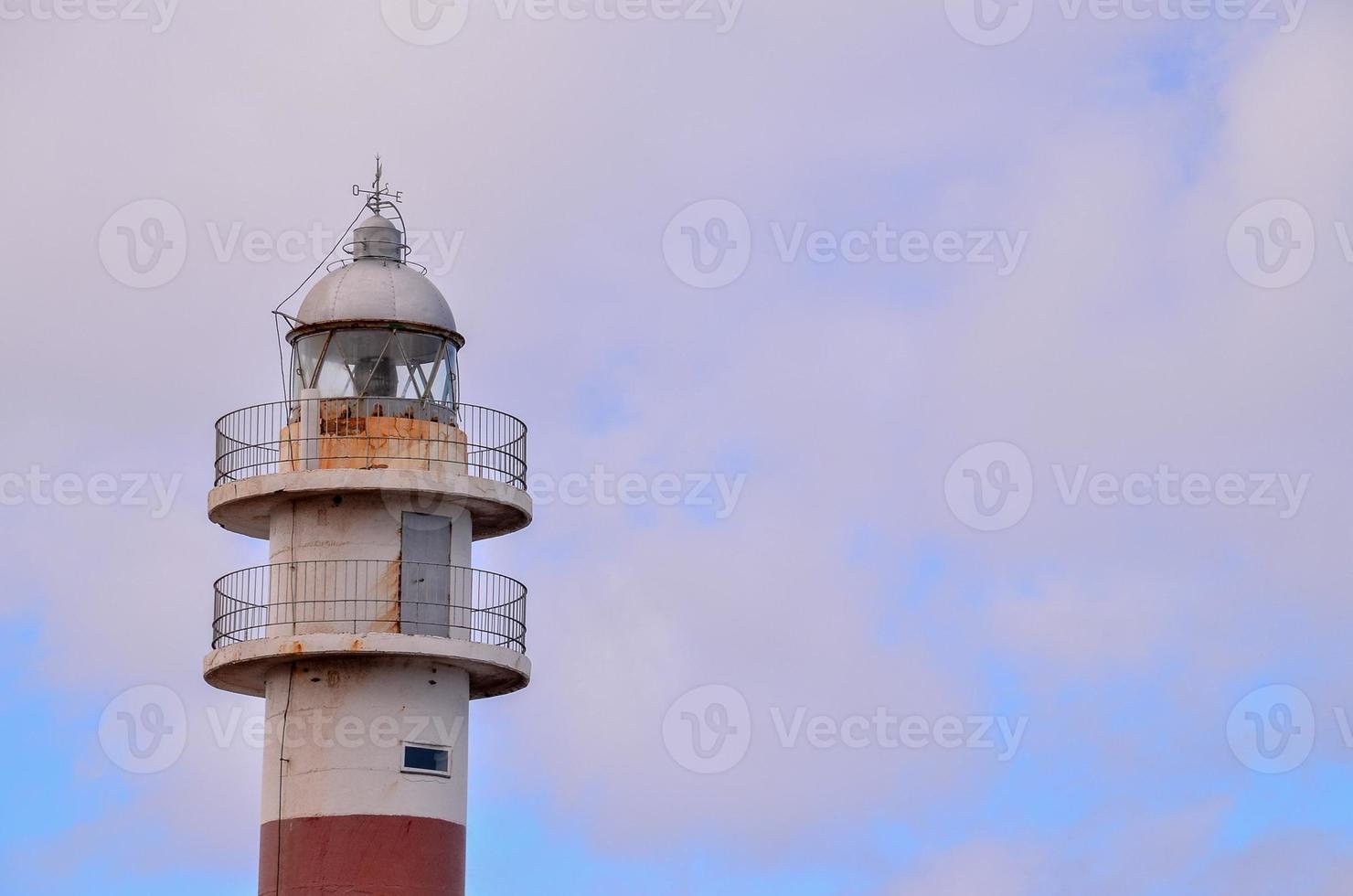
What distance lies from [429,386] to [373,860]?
6.46m

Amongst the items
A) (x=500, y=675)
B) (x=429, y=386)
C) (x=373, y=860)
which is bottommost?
(x=373, y=860)

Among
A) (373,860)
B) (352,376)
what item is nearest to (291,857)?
(373,860)

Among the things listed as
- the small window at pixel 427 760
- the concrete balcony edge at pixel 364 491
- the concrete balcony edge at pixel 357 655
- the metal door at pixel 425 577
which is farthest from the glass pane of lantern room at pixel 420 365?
the small window at pixel 427 760

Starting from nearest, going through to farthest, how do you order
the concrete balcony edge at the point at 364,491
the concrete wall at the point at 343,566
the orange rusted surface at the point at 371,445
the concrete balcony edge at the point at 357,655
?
the concrete balcony edge at the point at 357,655, the concrete balcony edge at the point at 364,491, the concrete wall at the point at 343,566, the orange rusted surface at the point at 371,445

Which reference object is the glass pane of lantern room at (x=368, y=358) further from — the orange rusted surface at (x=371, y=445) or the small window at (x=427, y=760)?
the small window at (x=427, y=760)

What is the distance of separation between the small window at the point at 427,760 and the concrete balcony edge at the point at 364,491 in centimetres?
313

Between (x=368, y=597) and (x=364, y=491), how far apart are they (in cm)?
139

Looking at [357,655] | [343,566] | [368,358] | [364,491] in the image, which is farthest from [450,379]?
[357,655]

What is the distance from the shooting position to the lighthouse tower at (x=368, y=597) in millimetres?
40594

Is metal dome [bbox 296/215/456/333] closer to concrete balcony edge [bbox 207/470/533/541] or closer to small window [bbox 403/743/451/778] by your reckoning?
concrete balcony edge [bbox 207/470/533/541]

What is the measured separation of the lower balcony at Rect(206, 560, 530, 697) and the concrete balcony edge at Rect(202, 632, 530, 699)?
0.01 m

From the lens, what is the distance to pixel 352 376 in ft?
139

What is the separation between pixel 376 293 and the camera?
1657 inches

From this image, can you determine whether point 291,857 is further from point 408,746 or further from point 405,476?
point 405,476
